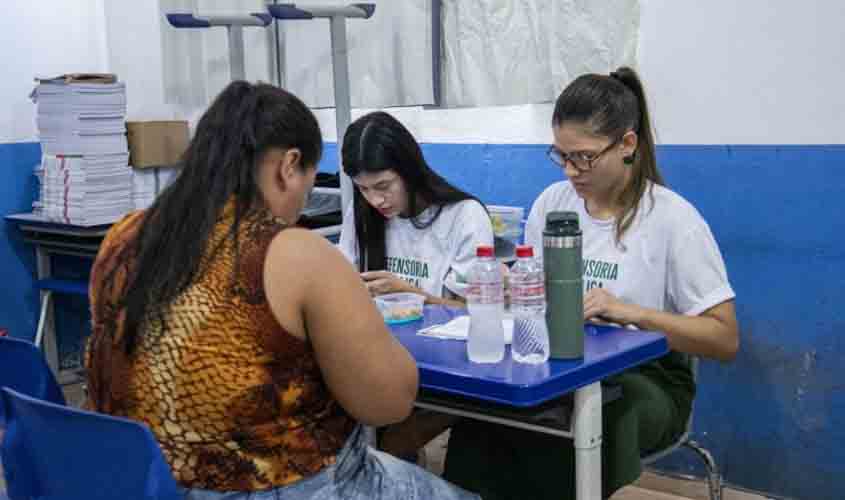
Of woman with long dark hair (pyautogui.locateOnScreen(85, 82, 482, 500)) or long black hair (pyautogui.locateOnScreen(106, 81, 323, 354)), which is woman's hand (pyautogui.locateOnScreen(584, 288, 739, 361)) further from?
long black hair (pyautogui.locateOnScreen(106, 81, 323, 354))

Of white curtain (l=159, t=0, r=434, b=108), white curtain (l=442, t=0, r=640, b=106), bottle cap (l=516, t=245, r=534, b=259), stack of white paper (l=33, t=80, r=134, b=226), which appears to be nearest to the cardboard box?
stack of white paper (l=33, t=80, r=134, b=226)

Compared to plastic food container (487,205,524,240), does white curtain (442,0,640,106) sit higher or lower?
higher

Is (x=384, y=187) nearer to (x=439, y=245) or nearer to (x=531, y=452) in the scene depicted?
(x=439, y=245)

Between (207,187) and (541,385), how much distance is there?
0.60 meters

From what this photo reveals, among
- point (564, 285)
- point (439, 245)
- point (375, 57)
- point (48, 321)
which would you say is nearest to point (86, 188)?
point (48, 321)

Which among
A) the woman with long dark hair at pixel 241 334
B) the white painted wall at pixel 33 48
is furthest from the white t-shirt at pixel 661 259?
the white painted wall at pixel 33 48

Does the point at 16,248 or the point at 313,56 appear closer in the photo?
the point at 313,56

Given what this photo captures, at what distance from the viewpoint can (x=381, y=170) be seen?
8.39ft

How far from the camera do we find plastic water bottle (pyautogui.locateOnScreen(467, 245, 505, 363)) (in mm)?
1747

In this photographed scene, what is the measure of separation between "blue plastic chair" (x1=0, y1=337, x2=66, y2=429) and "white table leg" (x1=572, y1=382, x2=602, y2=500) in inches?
36.5

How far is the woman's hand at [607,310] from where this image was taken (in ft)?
6.50

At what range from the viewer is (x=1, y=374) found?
183 cm

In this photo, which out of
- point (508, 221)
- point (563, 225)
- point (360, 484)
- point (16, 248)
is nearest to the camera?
point (360, 484)

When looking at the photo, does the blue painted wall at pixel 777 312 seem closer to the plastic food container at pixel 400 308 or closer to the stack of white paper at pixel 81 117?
the plastic food container at pixel 400 308
